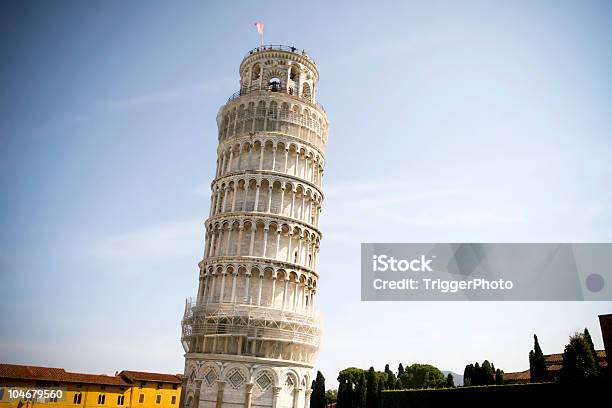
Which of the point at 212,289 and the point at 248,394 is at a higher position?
the point at 212,289

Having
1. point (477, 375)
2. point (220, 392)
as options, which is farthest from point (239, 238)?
point (477, 375)

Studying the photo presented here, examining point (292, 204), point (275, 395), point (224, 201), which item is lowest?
point (275, 395)

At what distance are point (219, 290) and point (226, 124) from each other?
15965 mm

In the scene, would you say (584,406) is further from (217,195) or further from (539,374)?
(217,195)

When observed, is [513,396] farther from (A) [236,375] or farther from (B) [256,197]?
(B) [256,197]

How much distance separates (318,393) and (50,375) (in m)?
32.0

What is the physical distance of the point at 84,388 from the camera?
52344mm

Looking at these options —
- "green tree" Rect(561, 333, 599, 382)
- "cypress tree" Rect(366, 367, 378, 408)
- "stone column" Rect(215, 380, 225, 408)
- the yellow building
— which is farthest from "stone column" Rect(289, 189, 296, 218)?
the yellow building

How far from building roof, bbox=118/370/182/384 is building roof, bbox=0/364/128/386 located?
3.85ft

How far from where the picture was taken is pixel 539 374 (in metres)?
47.3

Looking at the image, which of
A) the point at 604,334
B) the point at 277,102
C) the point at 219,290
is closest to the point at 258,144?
the point at 277,102

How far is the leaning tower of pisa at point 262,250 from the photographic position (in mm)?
33906

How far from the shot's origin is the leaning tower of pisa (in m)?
33.9

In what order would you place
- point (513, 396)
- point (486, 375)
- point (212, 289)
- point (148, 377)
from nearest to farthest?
point (513, 396), point (212, 289), point (486, 375), point (148, 377)
